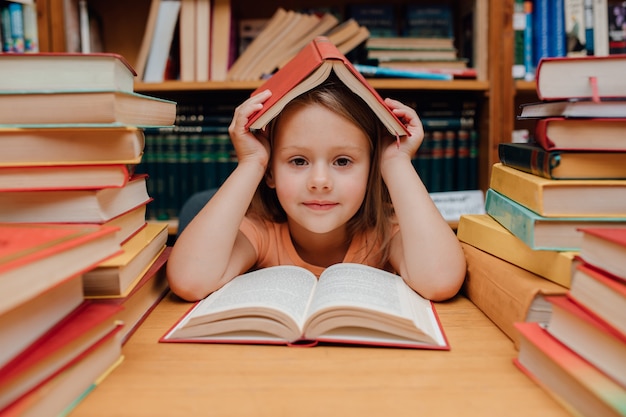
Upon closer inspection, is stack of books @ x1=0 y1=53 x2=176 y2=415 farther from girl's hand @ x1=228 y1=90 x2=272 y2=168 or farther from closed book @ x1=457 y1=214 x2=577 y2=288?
closed book @ x1=457 y1=214 x2=577 y2=288

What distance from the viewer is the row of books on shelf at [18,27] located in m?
1.71

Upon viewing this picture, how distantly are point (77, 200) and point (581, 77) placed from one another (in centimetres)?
68

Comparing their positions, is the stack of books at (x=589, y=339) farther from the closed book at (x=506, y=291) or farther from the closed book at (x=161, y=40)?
the closed book at (x=161, y=40)

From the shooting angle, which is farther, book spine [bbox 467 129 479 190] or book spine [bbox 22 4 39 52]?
book spine [bbox 467 129 479 190]

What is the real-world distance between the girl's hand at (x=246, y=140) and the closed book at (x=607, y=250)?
540mm

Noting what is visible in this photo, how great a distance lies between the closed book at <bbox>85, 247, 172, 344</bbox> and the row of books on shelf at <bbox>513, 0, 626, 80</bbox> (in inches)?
54.6

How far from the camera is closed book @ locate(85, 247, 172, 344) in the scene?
68cm

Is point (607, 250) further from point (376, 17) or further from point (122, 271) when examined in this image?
point (376, 17)

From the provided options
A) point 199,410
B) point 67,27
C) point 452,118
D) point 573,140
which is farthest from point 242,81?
point 199,410

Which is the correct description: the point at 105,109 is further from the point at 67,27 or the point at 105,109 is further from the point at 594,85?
the point at 67,27

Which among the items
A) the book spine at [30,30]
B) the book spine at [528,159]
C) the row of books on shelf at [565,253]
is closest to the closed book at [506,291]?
the row of books on shelf at [565,253]

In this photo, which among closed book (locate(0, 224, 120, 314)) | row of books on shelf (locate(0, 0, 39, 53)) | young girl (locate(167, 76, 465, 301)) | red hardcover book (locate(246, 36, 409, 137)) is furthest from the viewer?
row of books on shelf (locate(0, 0, 39, 53))

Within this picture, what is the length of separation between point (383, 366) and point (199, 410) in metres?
0.22

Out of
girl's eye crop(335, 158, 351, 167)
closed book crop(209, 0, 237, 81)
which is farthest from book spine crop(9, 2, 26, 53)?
girl's eye crop(335, 158, 351, 167)
